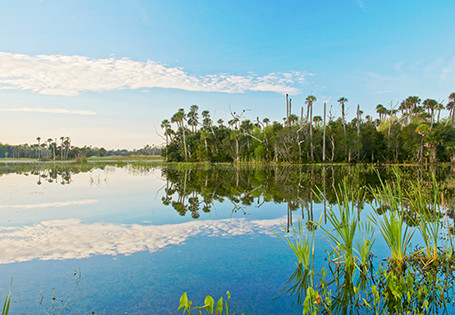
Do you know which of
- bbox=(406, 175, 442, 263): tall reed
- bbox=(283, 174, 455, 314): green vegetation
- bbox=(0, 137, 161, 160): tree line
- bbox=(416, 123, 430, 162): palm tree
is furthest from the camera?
bbox=(0, 137, 161, 160): tree line

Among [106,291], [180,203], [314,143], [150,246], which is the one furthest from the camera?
[314,143]

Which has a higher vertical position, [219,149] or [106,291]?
[219,149]

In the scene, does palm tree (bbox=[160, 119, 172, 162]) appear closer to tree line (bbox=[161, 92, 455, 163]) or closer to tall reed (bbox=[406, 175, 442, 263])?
tree line (bbox=[161, 92, 455, 163])

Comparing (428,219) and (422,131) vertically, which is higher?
(422,131)

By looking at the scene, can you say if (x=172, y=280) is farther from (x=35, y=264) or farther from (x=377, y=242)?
(x=377, y=242)

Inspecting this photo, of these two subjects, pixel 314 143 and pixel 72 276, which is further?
pixel 314 143

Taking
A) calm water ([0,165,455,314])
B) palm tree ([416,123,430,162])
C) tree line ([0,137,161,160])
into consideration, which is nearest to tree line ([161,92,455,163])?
palm tree ([416,123,430,162])

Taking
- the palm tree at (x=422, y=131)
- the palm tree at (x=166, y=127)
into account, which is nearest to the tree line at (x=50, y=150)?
the palm tree at (x=166, y=127)

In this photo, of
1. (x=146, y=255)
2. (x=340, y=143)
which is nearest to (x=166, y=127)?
(x=340, y=143)

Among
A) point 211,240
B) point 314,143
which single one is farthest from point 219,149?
point 211,240

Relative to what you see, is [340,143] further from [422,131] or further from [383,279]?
[383,279]

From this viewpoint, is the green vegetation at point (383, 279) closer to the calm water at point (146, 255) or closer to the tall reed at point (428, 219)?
the tall reed at point (428, 219)

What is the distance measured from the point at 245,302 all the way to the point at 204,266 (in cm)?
143

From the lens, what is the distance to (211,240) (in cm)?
675
